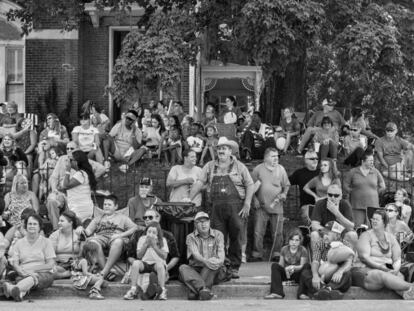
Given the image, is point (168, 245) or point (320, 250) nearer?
point (320, 250)

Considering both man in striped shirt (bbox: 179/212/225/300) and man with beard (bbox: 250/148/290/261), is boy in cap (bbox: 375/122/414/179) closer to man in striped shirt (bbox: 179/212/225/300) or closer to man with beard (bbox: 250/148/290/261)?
man with beard (bbox: 250/148/290/261)

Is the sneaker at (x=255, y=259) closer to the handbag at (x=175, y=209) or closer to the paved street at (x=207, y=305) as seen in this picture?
the handbag at (x=175, y=209)

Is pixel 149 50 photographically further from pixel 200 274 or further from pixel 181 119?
pixel 200 274

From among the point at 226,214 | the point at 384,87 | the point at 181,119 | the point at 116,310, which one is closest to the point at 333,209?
the point at 226,214

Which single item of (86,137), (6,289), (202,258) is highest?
(86,137)

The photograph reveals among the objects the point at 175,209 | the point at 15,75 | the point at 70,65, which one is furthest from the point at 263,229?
the point at 15,75

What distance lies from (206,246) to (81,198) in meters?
2.80

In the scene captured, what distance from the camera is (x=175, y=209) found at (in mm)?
15125

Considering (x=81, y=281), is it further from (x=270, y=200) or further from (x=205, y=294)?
(x=270, y=200)

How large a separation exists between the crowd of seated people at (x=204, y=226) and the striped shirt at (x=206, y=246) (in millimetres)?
16

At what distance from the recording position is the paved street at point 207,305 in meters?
13.4

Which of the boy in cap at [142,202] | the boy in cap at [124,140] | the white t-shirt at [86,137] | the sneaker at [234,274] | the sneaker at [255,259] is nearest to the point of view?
the sneaker at [234,274]

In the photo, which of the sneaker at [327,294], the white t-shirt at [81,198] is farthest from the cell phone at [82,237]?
the sneaker at [327,294]

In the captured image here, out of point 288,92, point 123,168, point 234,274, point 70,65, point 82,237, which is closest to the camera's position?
point 234,274
